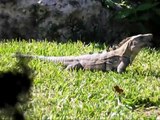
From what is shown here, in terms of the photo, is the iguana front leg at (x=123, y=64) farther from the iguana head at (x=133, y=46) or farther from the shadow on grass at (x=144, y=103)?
the shadow on grass at (x=144, y=103)

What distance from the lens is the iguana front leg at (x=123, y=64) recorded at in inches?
247

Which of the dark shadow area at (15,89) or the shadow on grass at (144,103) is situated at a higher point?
the dark shadow area at (15,89)

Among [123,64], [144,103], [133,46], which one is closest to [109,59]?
[123,64]

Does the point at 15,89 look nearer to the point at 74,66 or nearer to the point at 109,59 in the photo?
the point at 74,66

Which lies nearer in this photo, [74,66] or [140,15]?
[74,66]

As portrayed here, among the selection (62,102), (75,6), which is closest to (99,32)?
(75,6)

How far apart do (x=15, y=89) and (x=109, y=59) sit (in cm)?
436

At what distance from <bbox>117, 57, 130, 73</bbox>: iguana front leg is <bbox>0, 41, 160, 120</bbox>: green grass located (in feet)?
0.24

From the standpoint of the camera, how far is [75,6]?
9.09 m

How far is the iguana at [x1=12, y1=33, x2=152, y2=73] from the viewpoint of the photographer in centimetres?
632

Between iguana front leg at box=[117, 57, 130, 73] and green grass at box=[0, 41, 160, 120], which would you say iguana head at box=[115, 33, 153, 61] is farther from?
green grass at box=[0, 41, 160, 120]

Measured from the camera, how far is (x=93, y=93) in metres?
5.14

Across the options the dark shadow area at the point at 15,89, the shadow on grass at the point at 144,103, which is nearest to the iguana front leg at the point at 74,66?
the shadow on grass at the point at 144,103

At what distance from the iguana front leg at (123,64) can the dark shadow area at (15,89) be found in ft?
13.5
